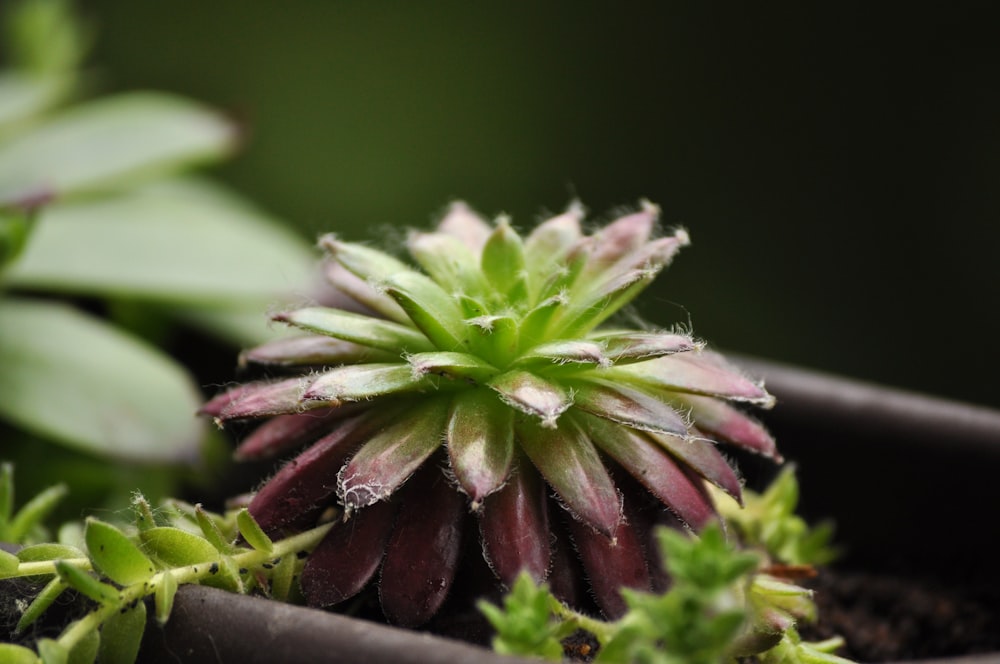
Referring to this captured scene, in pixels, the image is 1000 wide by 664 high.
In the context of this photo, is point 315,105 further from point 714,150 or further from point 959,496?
point 959,496

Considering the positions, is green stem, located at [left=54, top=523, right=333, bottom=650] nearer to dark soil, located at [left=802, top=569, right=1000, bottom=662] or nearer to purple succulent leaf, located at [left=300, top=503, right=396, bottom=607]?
purple succulent leaf, located at [left=300, top=503, right=396, bottom=607]

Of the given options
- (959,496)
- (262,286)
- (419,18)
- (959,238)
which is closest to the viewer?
(959,496)

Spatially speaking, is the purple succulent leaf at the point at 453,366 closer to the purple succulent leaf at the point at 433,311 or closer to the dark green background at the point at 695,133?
the purple succulent leaf at the point at 433,311

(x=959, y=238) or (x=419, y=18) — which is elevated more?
(x=419, y=18)

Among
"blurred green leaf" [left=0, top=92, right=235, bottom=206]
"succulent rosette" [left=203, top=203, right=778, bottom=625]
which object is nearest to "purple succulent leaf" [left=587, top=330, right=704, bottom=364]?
"succulent rosette" [left=203, top=203, right=778, bottom=625]

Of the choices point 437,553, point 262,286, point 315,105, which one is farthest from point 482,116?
point 437,553
